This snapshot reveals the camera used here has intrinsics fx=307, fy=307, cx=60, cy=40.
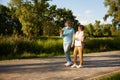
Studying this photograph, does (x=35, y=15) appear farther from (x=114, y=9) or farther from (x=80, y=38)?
Result: (x=80, y=38)

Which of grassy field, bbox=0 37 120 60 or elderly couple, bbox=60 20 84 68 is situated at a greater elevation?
elderly couple, bbox=60 20 84 68

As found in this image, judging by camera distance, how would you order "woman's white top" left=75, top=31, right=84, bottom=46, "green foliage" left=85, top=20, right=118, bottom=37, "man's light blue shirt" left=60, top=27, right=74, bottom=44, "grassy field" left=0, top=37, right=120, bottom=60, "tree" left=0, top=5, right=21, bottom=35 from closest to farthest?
"woman's white top" left=75, top=31, right=84, bottom=46 < "man's light blue shirt" left=60, top=27, right=74, bottom=44 < "grassy field" left=0, top=37, right=120, bottom=60 < "tree" left=0, top=5, right=21, bottom=35 < "green foliage" left=85, top=20, right=118, bottom=37

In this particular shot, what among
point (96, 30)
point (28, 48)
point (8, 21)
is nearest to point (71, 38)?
point (28, 48)

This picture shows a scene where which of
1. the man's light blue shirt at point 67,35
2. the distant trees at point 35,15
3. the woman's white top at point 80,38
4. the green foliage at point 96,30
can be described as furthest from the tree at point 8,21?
the woman's white top at point 80,38

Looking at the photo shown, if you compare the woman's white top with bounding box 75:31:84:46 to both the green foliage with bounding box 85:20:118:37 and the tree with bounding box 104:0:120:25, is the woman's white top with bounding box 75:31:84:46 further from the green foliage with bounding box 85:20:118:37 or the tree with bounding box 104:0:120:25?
the green foliage with bounding box 85:20:118:37

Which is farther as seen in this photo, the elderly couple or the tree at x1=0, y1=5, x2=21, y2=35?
the tree at x1=0, y1=5, x2=21, y2=35

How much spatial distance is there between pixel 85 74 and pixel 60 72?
0.92m

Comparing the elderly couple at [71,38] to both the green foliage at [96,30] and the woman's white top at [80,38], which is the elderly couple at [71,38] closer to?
the woman's white top at [80,38]

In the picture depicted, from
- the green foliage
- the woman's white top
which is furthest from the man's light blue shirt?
the green foliage

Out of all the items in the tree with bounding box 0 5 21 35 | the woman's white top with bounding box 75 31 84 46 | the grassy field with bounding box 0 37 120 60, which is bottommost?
the grassy field with bounding box 0 37 120 60

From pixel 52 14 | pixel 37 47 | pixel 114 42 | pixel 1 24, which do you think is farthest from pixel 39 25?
pixel 37 47

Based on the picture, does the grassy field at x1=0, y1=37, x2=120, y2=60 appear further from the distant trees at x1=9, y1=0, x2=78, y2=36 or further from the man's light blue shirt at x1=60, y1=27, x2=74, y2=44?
the distant trees at x1=9, y1=0, x2=78, y2=36

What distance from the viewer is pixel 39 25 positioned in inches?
2680

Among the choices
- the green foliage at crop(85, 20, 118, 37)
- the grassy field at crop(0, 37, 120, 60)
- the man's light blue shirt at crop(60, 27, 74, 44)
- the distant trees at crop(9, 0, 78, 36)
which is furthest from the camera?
the green foliage at crop(85, 20, 118, 37)
